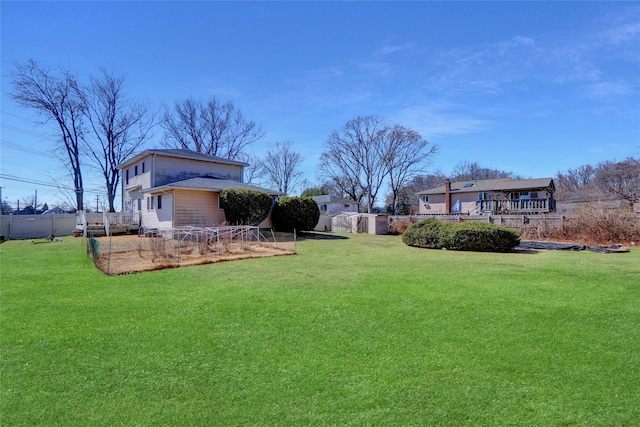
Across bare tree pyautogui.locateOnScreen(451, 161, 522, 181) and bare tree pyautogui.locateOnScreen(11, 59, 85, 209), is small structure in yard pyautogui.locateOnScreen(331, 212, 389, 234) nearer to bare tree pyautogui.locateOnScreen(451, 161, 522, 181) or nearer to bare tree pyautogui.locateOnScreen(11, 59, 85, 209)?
bare tree pyautogui.locateOnScreen(11, 59, 85, 209)

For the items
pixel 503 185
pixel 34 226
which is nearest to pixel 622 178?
pixel 503 185

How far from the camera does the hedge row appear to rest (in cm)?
1297

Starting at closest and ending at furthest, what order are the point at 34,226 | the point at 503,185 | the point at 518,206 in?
1. the point at 34,226
2. the point at 518,206
3. the point at 503,185

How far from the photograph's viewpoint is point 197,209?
1862 centimetres

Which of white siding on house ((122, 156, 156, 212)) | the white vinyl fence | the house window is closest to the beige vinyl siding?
white siding on house ((122, 156, 156, 212))

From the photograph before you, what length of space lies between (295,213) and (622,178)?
109 feet

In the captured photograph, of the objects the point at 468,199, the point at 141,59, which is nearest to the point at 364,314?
the point at 141,59

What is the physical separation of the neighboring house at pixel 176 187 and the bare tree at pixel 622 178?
94.2 feet

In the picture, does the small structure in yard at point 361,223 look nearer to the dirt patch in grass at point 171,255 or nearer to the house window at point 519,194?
the dirt patch in grass at point 171,255

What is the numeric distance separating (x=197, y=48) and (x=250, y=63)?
245cm

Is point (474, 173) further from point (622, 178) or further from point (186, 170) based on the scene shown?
point (186, 170)

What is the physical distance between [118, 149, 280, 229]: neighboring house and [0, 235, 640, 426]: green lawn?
1120 cm

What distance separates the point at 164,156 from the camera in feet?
68.1

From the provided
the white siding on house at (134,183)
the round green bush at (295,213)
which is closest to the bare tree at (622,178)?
the round green bush at (295,213)
